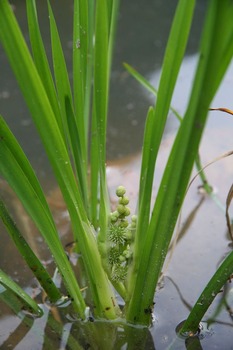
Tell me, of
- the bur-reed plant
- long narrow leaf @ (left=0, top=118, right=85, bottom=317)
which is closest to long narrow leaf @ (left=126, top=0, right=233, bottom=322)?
the bur-reed plant

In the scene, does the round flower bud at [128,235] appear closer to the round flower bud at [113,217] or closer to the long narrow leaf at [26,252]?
the round flower bud at [113,217]

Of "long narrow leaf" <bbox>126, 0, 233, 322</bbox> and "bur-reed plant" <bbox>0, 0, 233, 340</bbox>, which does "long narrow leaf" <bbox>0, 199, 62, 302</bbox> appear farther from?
"long narrow leaf" <bbox>126, 0, 233, 322</bbox>

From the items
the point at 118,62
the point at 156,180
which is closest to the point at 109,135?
the point at 156,180

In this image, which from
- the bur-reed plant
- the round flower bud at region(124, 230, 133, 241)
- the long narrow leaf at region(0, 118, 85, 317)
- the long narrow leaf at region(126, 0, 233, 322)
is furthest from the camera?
the round flower bud at region(124, 230, 133, 241)

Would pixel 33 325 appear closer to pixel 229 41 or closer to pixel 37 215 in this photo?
pixel 37 215

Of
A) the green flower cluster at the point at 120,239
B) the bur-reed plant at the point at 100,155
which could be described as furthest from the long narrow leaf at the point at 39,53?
the green flower cluster at the point at 120,239

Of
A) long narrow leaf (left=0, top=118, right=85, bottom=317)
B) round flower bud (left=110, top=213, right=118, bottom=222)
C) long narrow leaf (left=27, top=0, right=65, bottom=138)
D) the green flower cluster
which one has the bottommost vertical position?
the green flower cluster

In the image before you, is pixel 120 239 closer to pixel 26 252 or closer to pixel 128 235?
pixel 128 235

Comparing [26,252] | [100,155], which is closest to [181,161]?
[100,155]
